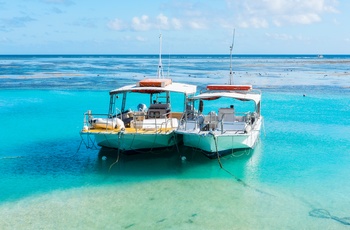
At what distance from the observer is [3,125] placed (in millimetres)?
26609

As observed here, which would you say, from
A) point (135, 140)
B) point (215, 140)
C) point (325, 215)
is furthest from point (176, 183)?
point (325, 215)

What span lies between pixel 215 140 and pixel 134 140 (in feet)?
11.5

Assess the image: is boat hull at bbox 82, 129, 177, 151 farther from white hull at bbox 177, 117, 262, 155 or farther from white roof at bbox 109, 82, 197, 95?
white roof at bbox 109, 82, 197, 95

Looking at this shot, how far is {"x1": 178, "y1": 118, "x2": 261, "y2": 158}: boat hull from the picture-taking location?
677 inches

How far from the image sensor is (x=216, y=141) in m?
17.3

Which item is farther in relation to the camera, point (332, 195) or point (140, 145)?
point (140, 145)

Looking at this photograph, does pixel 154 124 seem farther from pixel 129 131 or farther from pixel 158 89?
pixel 158 89

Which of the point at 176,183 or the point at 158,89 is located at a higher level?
the point at 158,89

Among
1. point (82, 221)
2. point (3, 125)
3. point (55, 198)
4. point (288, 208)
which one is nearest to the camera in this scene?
point (82, 221)

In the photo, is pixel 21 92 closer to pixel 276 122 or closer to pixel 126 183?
pixel 276 122

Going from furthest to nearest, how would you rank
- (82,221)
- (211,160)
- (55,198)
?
(211,160), (55,198), (82,221)

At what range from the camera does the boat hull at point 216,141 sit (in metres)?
17.2

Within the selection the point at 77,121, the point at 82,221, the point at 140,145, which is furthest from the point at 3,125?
the point at 82,221

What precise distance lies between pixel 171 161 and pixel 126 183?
3.21 metres
